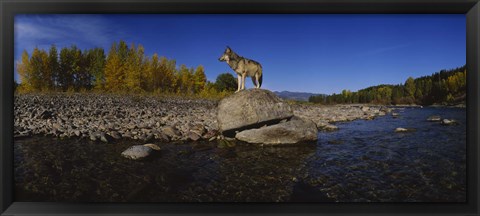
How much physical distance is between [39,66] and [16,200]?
5.89 feet

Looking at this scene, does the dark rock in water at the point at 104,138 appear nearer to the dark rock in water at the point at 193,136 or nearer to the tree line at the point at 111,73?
the tree line at the point at 111,73

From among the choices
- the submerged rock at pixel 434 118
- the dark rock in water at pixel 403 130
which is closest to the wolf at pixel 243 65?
the dark rock in water at pixel 403 130

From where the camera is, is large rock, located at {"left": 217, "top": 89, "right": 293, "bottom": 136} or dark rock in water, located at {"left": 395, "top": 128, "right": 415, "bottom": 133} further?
large rock, located at {"left": 217, "top": 89, "right": 293, "bottom": 136}

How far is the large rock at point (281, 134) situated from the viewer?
4562 millimetres

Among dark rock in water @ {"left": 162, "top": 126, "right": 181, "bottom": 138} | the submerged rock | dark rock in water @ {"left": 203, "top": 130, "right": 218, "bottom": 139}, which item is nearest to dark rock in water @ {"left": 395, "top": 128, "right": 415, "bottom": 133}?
the submerged rock

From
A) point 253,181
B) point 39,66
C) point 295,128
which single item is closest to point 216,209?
point 253,181

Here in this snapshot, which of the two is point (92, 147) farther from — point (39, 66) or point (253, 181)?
point (253, 181)

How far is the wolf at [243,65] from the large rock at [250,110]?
1.86ft

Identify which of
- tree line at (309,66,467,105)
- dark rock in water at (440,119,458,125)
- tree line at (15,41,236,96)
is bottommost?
dark rock in water at (440,119,458,125)

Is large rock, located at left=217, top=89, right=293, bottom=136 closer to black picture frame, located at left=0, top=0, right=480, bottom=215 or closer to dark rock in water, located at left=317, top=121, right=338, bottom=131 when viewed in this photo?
dark rock in water, located at left=317, top=121, right=338, bottom=131

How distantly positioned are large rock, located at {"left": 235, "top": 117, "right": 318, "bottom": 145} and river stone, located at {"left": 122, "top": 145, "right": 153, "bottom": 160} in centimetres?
163

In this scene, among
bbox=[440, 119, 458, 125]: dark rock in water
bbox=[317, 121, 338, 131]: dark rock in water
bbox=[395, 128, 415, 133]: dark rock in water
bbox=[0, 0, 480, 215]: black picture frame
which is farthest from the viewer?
bbox=[317, 121, 338, 131]: dark rock in water

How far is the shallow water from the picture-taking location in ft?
10.3

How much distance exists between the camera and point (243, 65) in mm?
3568
